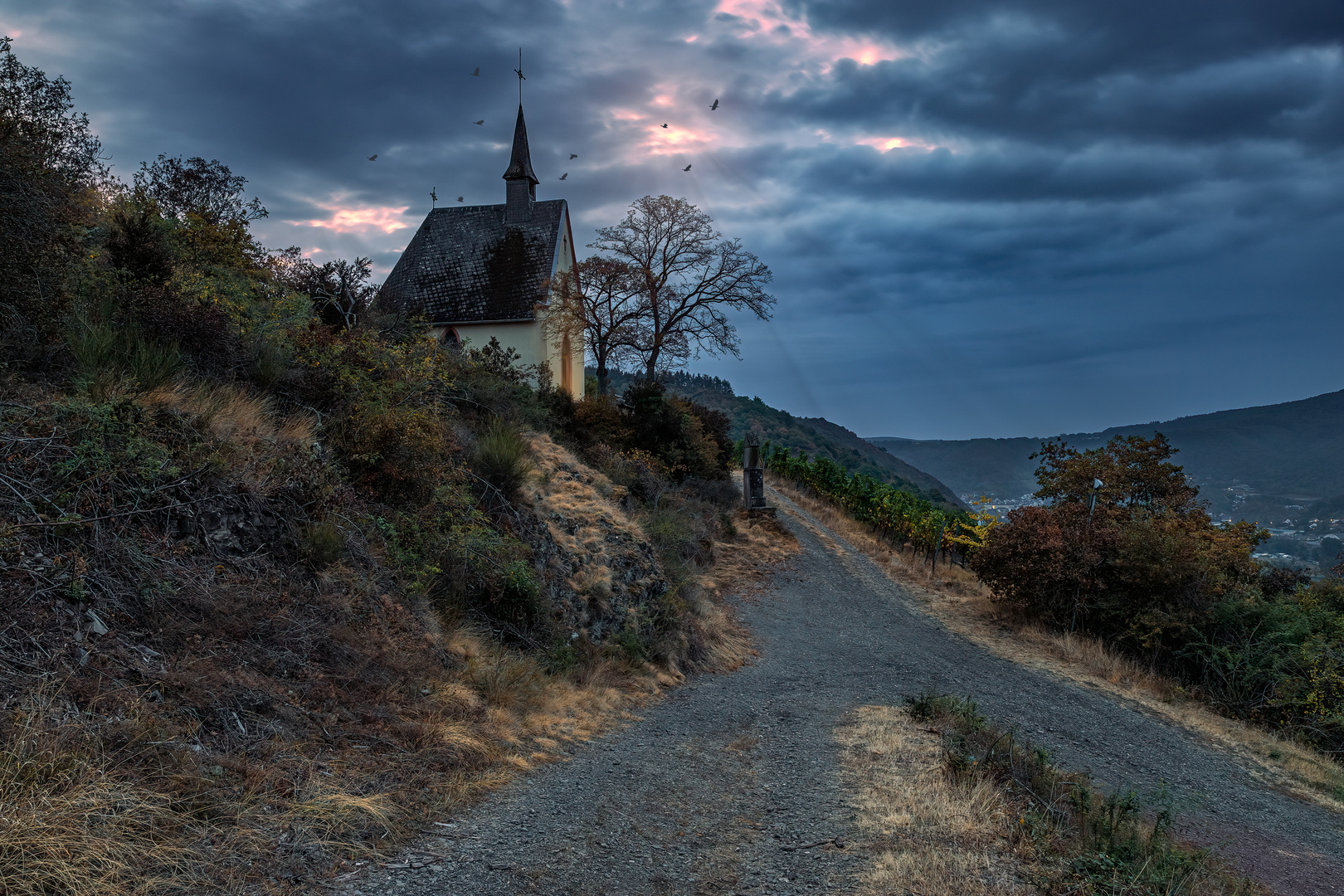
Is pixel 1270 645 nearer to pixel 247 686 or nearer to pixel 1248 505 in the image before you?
pixel 247 686

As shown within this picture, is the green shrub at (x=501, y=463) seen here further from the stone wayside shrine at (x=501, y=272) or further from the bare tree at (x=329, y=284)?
the stone wayside shrine at (x=501, y=272)

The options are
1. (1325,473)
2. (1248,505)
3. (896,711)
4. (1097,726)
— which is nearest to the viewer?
(896,711)

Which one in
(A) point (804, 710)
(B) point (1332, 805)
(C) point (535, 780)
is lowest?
(B) point (1332, 805)

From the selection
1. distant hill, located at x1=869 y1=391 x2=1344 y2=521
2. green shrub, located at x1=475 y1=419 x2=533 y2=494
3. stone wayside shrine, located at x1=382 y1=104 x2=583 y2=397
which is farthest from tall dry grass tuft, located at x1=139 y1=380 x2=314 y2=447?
distant hill, located at x1=869 y1=391 x2=1344 y2=521

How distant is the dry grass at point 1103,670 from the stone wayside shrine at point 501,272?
1418cm

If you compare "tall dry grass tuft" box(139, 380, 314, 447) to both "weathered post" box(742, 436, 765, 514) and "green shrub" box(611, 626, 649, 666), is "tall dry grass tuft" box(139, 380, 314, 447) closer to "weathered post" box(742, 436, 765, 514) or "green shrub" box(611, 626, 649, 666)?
"green shrub" box(611, 626, 649, 666)

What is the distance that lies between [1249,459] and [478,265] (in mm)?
75404

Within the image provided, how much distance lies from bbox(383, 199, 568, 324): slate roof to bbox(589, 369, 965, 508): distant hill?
31742 millimetres

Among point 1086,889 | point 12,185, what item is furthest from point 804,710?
point 12,185

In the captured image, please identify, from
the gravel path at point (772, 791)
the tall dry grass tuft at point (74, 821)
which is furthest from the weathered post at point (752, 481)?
the tall dry grass tuft at point (74, 821)

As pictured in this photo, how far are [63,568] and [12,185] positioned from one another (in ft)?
13.5

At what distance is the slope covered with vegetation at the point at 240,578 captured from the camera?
3.73 meters

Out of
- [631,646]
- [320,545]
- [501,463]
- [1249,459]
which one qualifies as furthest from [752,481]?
[1249,459]

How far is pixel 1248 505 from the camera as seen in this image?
49.9m
